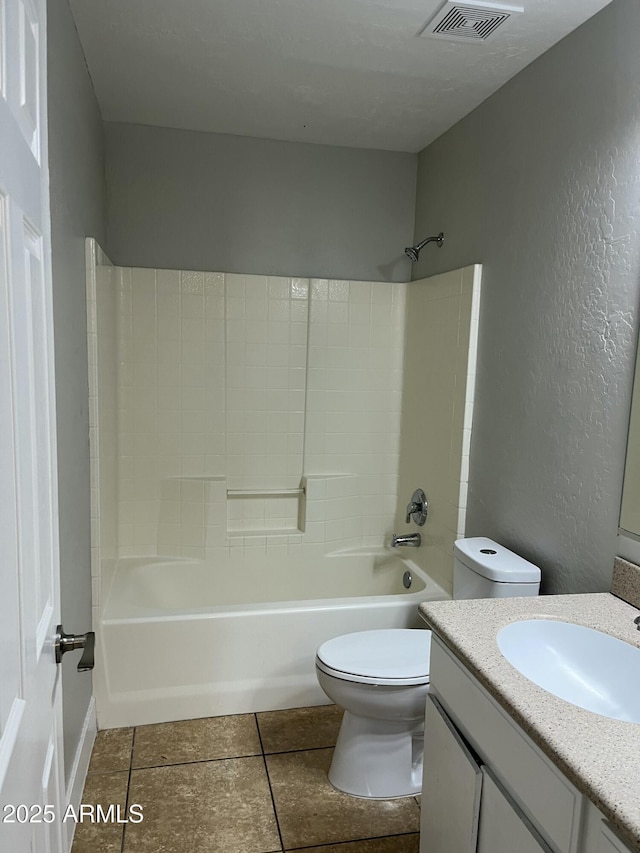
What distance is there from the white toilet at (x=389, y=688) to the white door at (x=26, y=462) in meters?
1.03

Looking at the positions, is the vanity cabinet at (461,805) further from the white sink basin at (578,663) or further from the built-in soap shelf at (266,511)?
the built-in soap shelf at (266,511)

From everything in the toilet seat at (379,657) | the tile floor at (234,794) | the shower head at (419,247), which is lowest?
the tile floor at (234,794)

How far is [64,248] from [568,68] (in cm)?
164

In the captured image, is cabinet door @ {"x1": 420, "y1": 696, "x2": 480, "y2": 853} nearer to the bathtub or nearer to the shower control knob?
the bathtub

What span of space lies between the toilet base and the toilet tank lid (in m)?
0.54

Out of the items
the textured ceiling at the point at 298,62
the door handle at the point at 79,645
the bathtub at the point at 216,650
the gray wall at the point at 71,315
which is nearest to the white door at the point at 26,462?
the door handle at the point at 79,645

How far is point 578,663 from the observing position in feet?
4.73

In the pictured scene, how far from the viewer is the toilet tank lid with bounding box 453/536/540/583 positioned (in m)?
1.99

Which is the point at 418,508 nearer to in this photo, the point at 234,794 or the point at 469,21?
the point at 234,794

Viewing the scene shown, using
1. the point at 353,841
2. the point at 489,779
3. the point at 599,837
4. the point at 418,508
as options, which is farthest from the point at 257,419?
the point at 599,837

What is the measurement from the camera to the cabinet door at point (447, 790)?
4.23 feet

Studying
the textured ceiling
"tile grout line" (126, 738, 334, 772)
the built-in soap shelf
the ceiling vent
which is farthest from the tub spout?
the ceiling vent

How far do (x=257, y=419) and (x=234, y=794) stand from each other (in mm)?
1683

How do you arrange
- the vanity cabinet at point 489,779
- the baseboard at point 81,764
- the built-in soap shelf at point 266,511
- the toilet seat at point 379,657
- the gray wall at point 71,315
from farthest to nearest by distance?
the built-in soap shelf at point 266,511, the toilet seat at point 379,657, the baseboard at point 81,764, the gray wall at point 71,315, the vanity cabinet at point 489,779
